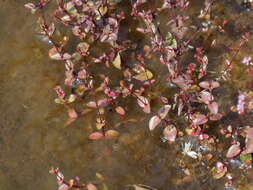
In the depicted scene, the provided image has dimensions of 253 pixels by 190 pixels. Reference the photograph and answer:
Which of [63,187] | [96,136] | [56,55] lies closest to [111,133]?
[96,136]

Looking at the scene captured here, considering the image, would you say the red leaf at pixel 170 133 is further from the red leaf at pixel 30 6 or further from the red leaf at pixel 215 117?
the red leaf at pixel 30 6

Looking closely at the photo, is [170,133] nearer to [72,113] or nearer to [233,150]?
[233,150]

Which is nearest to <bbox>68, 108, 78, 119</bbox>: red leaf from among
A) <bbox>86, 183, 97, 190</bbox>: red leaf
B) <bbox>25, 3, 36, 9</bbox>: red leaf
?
<bbox>86, 183, 97, 190</bbox>: red leaf

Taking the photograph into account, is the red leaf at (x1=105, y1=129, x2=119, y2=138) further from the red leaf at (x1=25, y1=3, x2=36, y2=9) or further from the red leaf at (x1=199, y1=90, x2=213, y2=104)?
the red leaf at (x1=25, y1=3, x2=36, y2=9)

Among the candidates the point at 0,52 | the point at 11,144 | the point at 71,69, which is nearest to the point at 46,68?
the point at 71,69

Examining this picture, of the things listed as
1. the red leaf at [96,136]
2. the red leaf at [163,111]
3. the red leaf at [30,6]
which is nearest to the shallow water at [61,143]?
the red leaf at [96,136]
